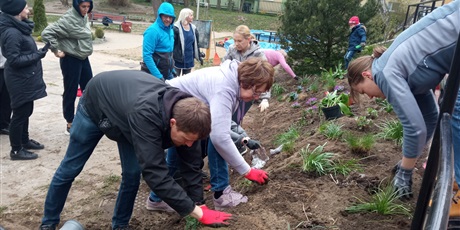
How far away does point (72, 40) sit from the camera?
201 inches

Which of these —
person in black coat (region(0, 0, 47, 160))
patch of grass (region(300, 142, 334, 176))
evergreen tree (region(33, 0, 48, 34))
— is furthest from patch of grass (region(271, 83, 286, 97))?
evergreen tree (region(33, 0, 48, 34))

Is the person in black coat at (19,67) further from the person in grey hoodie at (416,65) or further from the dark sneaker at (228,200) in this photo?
the person in grey hoodie at (416,65)

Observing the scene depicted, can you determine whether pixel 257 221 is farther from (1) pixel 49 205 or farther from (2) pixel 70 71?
(2) pixel 70 71

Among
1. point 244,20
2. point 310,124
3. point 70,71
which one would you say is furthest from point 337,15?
point 244,20

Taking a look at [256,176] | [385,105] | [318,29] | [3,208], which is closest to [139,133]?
[256,176]

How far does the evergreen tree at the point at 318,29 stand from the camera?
7961 millimetres

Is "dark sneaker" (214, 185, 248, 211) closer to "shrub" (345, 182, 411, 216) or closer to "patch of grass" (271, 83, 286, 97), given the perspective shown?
"shrub" (345, 182, 411, 216)

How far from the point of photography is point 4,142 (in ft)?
16.9

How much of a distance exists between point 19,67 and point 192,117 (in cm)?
315

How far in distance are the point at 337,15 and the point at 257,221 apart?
6067 mm

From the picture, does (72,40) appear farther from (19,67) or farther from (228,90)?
(228,90)

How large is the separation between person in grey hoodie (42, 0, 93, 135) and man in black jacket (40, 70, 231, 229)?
2484 millimetres

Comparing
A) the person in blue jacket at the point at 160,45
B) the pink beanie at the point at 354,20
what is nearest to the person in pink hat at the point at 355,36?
the pink beanie at the point at 354,20

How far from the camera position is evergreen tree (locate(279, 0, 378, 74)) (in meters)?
7.96
